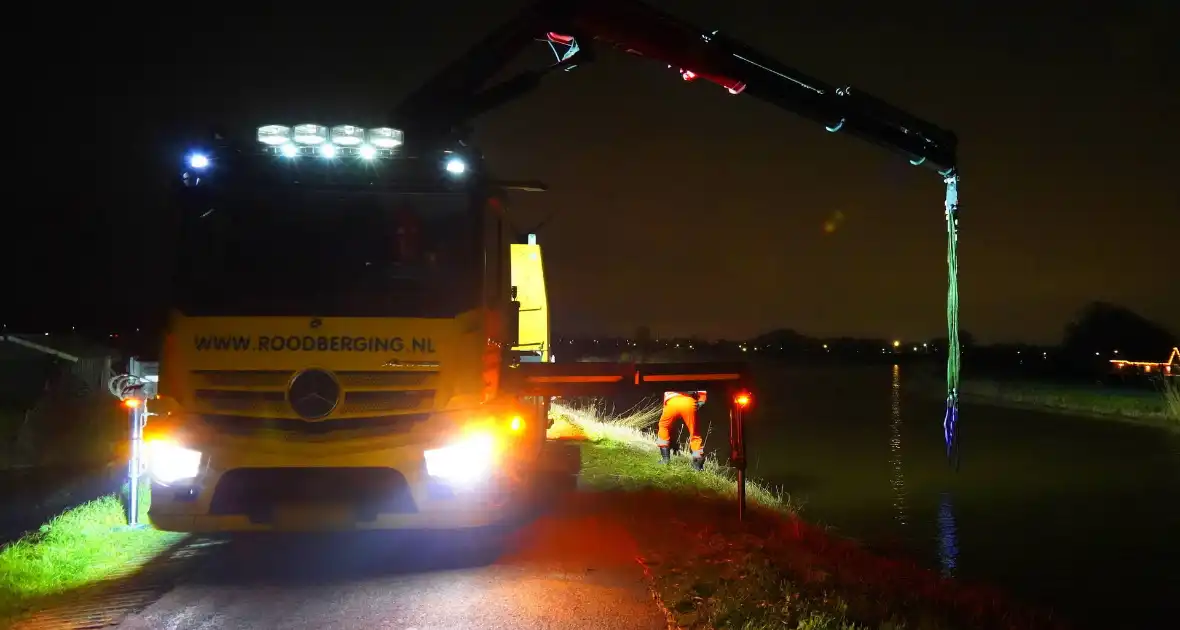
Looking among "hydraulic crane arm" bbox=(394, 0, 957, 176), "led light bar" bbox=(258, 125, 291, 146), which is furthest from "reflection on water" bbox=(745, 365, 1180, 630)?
"led light bar" bbox=(258, 125, 291, 146)

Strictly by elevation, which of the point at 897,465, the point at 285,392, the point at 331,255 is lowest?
the point at 897,465

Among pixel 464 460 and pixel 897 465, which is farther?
pixel 897 465

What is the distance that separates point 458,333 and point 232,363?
165cm

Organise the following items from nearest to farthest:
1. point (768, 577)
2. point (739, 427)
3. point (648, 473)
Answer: point (768, 577), point (739, 427), point (648, 473)

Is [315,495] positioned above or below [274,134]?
below

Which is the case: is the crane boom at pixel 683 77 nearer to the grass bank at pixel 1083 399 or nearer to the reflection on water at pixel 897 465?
the reflection on water at pixel 897 465

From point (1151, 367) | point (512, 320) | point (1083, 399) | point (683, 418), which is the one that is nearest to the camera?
point (512, 320)

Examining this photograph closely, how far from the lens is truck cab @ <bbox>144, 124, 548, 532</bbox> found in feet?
21.3

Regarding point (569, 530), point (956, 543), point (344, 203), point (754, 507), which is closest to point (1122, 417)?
point (956, 543)

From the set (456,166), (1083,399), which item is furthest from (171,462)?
(1083,399)

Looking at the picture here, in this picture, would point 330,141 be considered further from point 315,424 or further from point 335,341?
point 315,424

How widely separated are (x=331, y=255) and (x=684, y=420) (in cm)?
763

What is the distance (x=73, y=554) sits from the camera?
734cm

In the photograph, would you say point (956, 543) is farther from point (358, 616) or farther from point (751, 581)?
point (358, 616)
